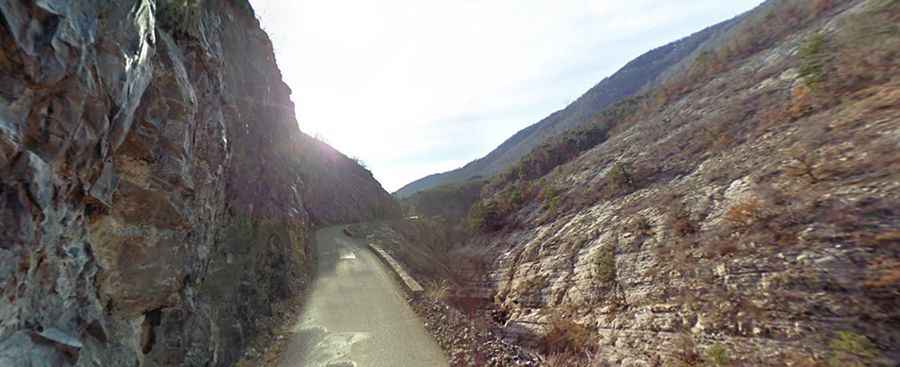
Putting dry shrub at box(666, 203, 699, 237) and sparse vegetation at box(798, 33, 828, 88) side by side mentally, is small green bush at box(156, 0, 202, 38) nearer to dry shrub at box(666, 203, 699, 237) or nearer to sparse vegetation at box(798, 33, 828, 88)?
dry shrub at box(666, 203, 699, 237)

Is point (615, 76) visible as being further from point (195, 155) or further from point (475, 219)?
point (195, 155)

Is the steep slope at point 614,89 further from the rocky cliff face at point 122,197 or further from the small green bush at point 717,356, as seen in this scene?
the small green bush at point 717,356

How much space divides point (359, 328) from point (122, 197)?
18.6ft

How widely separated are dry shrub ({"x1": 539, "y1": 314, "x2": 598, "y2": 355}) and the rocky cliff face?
8144 mm

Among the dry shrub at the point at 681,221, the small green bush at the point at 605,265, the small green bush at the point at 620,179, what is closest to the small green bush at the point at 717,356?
the small green bush at the point at 605,265

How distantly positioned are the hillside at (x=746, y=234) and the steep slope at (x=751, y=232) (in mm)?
43

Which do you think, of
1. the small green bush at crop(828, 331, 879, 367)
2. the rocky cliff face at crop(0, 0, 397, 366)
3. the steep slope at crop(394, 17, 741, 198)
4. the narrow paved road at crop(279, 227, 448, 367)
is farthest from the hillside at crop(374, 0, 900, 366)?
the steep slope at crop(394, 17, 741, 198)

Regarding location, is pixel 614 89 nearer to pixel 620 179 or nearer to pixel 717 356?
pixel 620 179

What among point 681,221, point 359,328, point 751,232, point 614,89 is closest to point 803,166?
point 751,232

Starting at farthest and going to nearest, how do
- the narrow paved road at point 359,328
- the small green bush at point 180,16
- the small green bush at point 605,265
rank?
the small green bush at point 605,265, the small green bush at point 180,16, the narrow paved road at point 359,328

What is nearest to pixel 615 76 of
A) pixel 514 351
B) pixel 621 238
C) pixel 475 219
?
pixel 475 219

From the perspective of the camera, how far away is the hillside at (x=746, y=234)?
21.6ft

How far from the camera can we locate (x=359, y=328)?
353 inches

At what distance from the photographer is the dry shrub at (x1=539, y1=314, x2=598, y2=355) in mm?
9180
